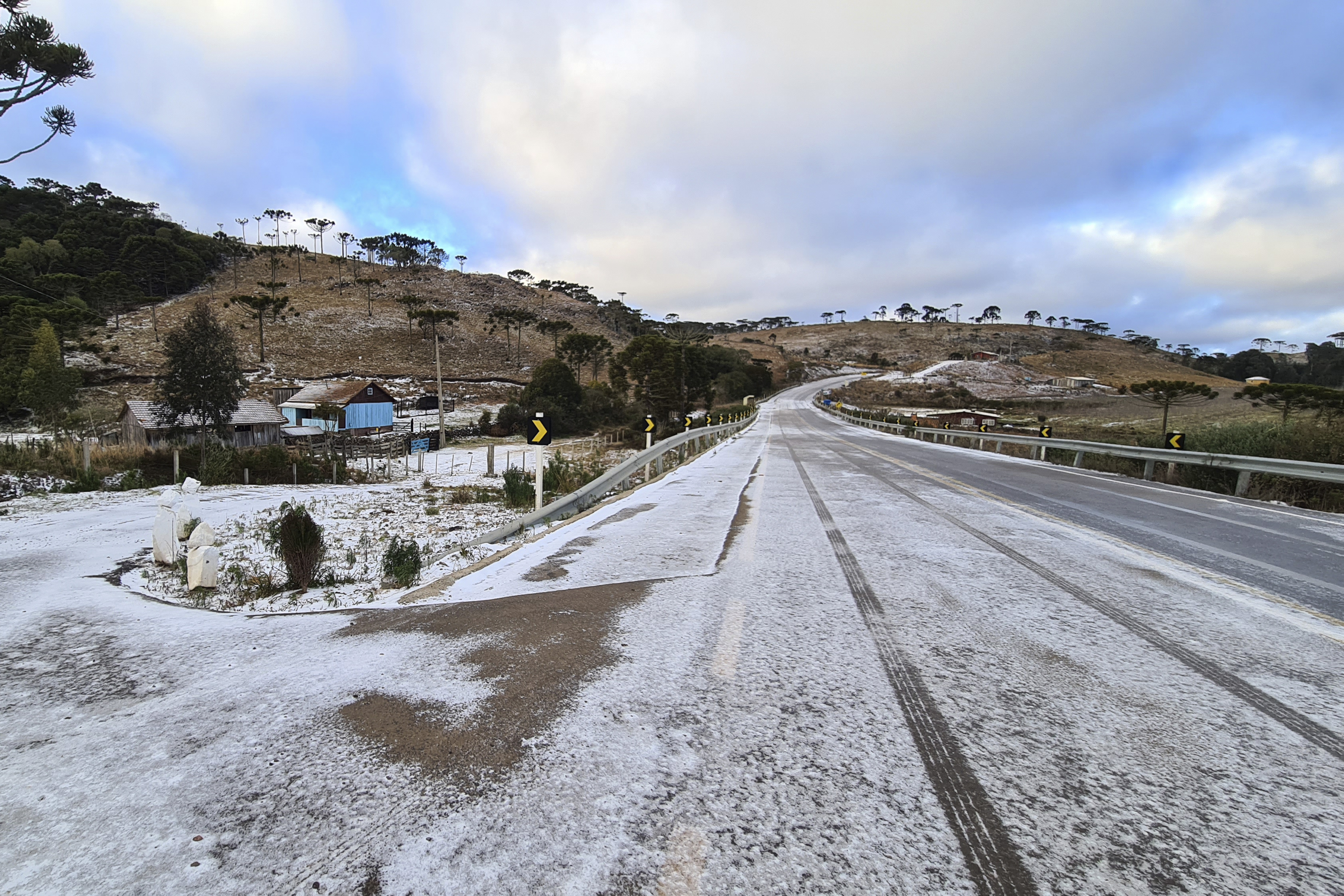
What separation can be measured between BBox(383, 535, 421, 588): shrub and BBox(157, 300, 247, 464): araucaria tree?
2560cm

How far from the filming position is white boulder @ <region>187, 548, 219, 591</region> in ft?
17.6

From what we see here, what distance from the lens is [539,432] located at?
28.5 ft

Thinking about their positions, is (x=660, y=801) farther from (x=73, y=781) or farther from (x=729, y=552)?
(x=729, y=552)

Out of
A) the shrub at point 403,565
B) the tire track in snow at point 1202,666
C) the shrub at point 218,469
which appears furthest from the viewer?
the shrub at point 218,469

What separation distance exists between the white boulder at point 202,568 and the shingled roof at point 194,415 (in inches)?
1081

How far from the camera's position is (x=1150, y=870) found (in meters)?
1.81

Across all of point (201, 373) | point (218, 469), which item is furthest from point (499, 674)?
point (201, 373)

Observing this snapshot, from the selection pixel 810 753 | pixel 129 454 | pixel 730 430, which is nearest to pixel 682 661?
pixel 810 753

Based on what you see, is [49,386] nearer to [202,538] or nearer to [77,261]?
[202,538]

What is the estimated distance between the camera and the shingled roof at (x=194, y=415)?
27.5 meters

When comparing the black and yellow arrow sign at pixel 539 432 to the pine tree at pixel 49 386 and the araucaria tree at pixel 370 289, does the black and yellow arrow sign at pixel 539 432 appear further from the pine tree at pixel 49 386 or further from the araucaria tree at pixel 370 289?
the araucaria tree at pixel 370 289

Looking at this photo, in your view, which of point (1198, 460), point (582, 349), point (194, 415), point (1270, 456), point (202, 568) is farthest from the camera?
point (582, 349)

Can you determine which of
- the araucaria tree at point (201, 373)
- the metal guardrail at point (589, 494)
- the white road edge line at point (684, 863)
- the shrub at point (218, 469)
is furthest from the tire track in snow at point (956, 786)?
the araucaria tree at point (201, 373)

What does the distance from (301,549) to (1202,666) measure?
7.01m
